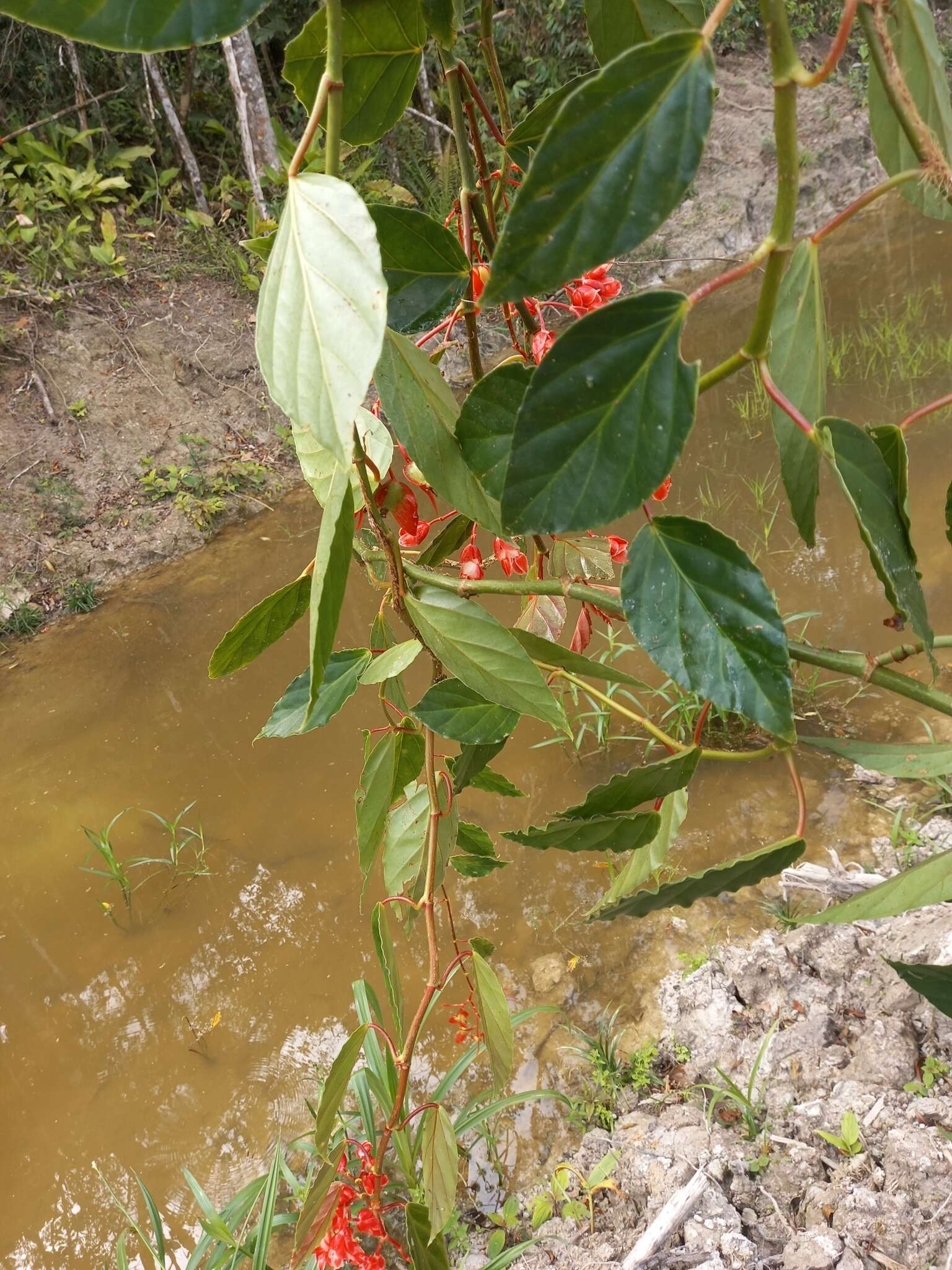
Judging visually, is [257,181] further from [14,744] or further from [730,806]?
[730,806]

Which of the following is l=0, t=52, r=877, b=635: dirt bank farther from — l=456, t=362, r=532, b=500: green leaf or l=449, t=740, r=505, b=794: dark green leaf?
l=456, t=362, r=532, b=500: green leaf

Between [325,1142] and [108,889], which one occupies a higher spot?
[325,1142]

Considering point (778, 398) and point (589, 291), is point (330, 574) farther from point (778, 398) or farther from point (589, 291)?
point (589, 291)

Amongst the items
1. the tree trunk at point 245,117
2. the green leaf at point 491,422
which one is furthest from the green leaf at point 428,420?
the tree trunk at point 245,117

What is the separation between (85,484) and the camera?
139 inches

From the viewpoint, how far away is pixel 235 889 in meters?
2.05

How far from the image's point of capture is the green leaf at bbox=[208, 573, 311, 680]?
456 mm

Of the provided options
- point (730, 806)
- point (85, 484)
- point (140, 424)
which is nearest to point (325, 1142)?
point (730, 806)

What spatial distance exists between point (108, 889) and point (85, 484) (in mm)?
1997

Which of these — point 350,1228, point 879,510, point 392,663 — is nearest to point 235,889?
point 350,1228

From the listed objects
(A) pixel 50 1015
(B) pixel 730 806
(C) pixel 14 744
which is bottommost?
(B) pixel 730 806

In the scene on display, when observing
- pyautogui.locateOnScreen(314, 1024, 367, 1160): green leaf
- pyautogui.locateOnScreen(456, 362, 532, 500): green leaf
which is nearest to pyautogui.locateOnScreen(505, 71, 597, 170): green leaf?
pyautogui.locateOnScreen(456, 362, 532, 500): green leaf

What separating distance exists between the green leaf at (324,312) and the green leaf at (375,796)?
11.8 inches

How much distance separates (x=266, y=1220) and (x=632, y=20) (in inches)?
53.8
